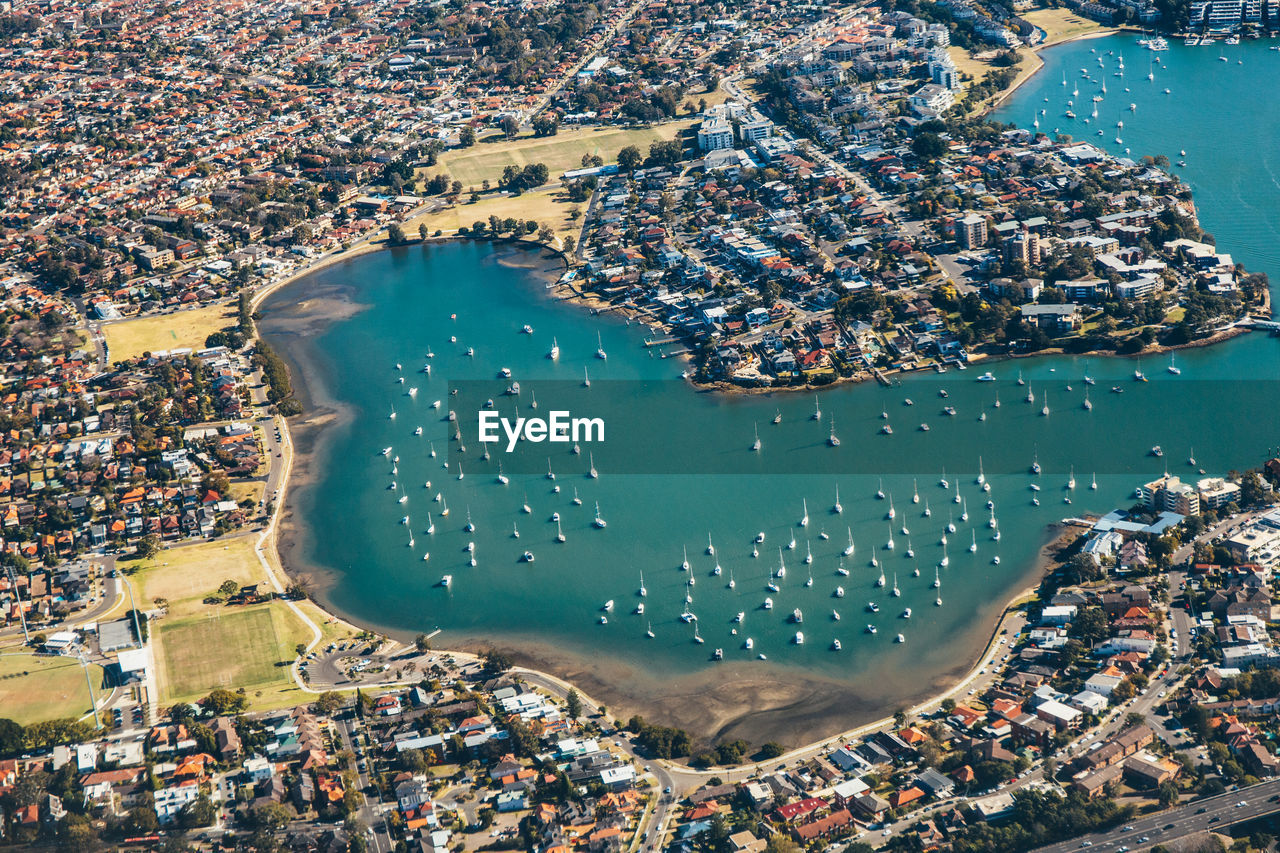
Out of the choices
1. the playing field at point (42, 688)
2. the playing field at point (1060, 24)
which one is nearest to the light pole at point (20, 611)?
the playing field at point (42, 688)

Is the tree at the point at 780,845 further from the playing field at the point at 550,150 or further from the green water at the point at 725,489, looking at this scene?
the playing field at the point at 550,150

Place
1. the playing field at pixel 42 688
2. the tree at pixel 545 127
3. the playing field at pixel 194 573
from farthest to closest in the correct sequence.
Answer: the tree at pixel 545 127 < the playing field at pixel 194 573 < the playing field at pixel 42 688

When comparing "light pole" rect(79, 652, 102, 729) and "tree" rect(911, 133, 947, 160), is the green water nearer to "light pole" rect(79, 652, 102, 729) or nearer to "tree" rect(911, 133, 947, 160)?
"light pole" rect(79, 652, 102, 729)

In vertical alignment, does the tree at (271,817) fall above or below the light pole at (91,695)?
below

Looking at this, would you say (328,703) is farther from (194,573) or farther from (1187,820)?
(1187,820)

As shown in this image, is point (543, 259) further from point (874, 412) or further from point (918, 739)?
point (918, 739)

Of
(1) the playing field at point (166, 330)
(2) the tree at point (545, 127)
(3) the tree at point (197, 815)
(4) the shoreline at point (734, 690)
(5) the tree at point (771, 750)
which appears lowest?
(5) the tree at point (771, 750)
